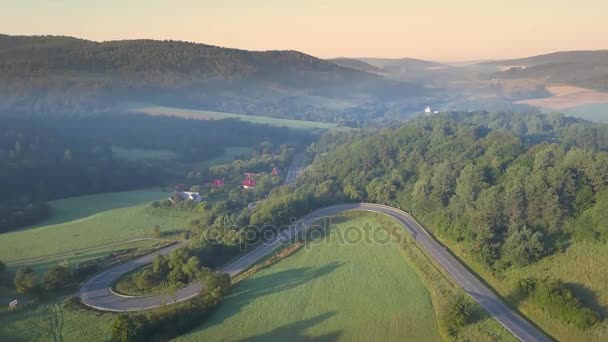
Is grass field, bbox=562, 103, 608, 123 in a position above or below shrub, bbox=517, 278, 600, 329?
above

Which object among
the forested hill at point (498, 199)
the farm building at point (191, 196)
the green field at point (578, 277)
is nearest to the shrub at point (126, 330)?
the forested hill at point (498, 199)

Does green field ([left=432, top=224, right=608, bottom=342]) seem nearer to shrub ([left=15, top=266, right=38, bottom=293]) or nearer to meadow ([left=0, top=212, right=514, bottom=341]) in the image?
meadow ([left=0, top=212, right=514, bottom=341])

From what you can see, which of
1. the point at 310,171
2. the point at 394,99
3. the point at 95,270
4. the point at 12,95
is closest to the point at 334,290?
the point at 95,270

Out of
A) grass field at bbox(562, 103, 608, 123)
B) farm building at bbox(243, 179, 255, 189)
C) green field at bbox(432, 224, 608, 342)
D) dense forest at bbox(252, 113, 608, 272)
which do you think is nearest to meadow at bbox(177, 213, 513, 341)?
green field at bbox(432, 224, 608, 342)

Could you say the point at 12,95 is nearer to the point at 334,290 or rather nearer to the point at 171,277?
the point at 171,277

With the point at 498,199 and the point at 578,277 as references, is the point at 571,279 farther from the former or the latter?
the point at 498,199

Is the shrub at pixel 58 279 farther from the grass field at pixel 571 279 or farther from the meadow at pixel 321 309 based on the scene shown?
the grass field at pixel 571 279
